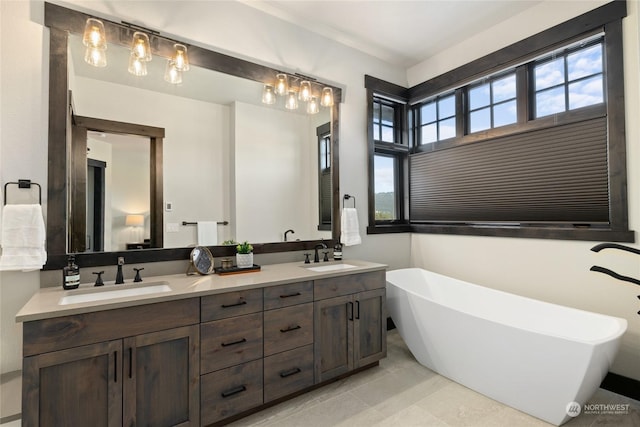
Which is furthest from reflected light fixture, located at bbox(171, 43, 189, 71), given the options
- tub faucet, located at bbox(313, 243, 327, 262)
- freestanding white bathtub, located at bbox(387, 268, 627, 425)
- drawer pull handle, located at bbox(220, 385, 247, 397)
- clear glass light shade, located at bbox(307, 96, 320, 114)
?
freestanding white bathtub, located at bbox(387, 268, 627, 425)

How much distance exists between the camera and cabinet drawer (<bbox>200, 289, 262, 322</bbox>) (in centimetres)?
175

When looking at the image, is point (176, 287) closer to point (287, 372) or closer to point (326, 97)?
point (287, 372)

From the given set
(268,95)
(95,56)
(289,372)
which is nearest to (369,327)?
(289,372)

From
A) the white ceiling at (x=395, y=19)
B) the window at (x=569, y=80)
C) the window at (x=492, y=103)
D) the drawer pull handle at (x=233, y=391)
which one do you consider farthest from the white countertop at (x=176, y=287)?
the white ceiling at (x=395, y=19)

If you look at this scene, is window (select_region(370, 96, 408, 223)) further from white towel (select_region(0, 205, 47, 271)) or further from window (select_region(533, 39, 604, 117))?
white towel (select_region(0, 205, 47, 271))

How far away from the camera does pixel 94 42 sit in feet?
6.40

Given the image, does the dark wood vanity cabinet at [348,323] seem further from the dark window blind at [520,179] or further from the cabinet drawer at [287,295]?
the dark window blind at [520,179]

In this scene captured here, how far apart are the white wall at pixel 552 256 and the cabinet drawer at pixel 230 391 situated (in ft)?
7.62

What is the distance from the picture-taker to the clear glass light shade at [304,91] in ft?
9.37

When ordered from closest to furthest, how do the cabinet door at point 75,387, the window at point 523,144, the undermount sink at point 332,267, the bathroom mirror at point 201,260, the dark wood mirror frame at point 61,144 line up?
1. the cabinet door at point 75,387
2. the dark wood mirror frame at point 61,144
3. the bathroom mirror at point 201,260
4. the window at point 523,144
5. the undermount sink at point 332,267

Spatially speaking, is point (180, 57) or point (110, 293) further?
point (180, 57)

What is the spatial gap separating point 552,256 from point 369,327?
1.62 metres

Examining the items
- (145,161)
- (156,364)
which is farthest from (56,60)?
(156,364)

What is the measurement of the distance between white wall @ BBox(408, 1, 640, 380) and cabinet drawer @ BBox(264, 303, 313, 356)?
1904 mm
